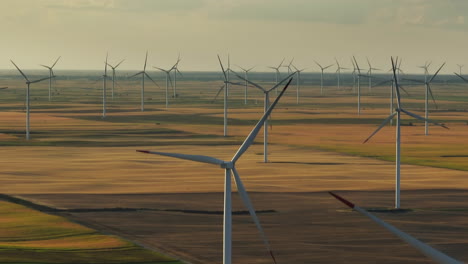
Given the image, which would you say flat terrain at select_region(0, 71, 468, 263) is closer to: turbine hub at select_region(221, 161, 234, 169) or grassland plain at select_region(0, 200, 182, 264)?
grassland plain at select_region(0, 200, 182, 264)

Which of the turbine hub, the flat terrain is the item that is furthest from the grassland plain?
the turbine hub

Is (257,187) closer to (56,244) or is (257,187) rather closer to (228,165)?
(56,244)

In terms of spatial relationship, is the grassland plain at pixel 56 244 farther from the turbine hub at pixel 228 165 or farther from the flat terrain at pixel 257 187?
the turbine hub at pixel 228 165

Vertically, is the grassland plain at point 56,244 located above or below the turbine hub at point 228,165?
below

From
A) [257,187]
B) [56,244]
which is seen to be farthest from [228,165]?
[257,187]

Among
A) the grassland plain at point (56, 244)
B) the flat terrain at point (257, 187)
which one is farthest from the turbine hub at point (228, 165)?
the flat terrain at point (257, 187)

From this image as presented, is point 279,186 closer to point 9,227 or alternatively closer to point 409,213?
point 409,213
